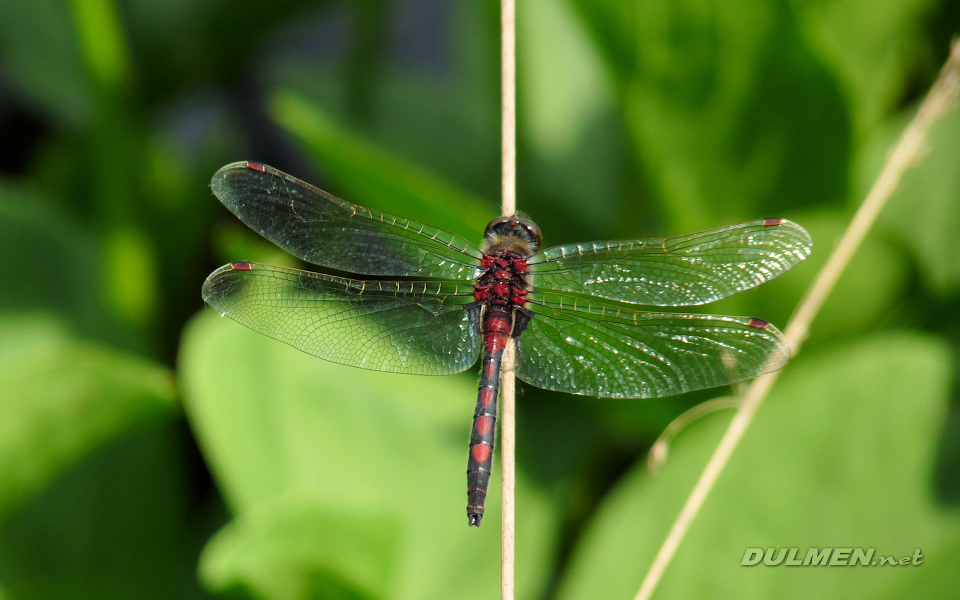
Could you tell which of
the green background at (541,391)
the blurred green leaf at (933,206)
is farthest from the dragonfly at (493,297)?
the blurred green leaf at (933,206)

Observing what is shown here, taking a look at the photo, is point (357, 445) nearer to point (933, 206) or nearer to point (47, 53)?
point (933, 206)

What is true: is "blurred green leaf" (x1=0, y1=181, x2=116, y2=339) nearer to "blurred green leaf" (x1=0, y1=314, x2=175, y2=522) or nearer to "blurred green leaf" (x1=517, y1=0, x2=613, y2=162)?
"blurred green leaf" (x1=0, y1=314, x2=175, y2=522)

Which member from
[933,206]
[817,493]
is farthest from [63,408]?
[933,206]

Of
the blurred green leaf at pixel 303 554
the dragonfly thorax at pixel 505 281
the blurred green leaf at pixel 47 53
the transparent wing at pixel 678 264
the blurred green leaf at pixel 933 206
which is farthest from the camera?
the blurred green leaf at pixel 47 53

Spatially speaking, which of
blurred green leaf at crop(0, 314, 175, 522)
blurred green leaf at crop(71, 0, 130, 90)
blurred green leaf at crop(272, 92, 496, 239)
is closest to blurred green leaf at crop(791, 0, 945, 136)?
blurred green leaf at crop(272, 92, 496, 239)

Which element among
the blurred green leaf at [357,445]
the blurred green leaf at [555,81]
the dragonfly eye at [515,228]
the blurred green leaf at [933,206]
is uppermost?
the blurred green leaf at [555,81]

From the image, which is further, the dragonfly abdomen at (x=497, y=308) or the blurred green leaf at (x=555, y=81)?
the blurred green leaf at (x=555, y=81)

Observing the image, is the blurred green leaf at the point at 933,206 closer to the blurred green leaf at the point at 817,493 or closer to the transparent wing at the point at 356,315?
the blurred green leaf at the point at 817,493
